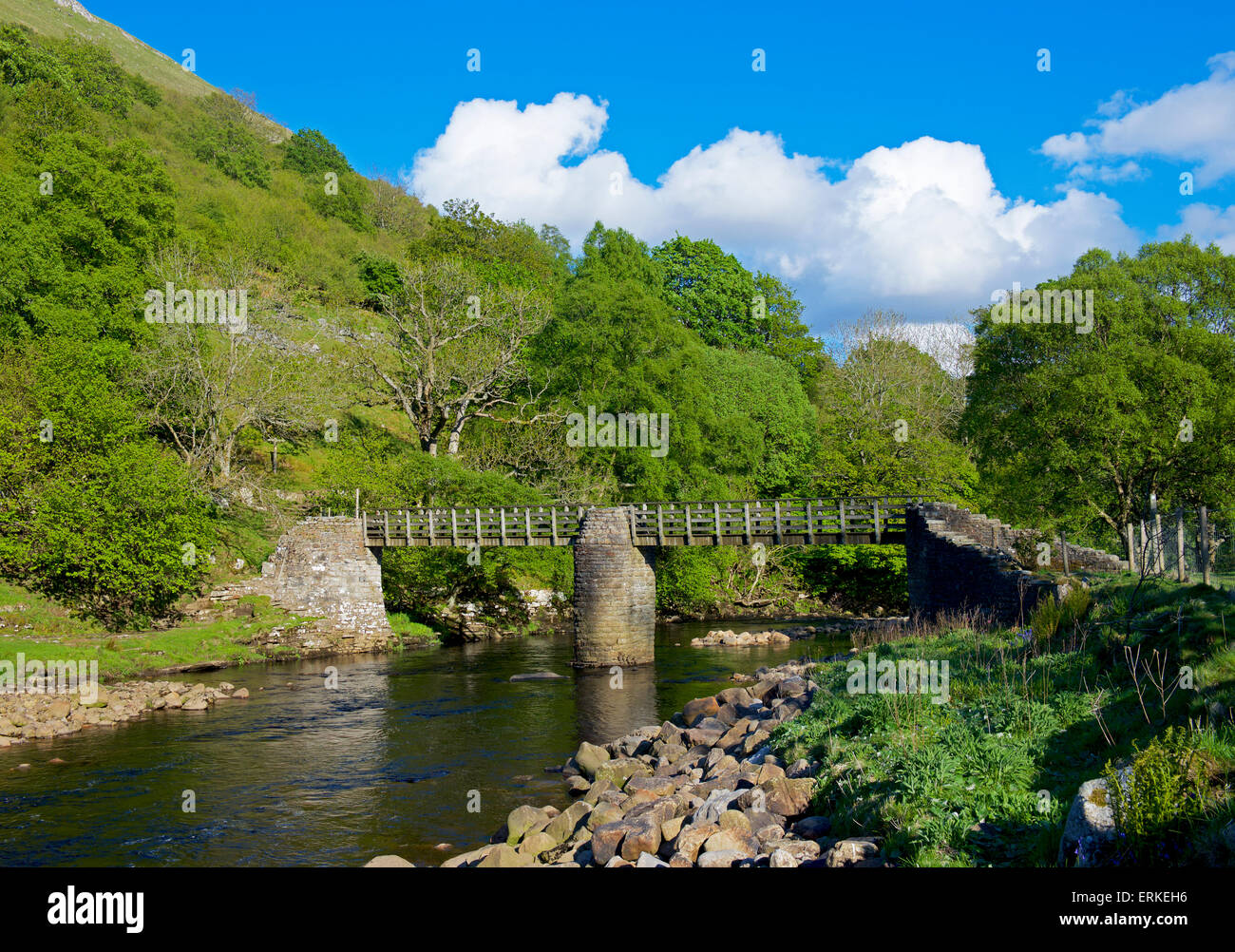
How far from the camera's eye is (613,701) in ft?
78.5

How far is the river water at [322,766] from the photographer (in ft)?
43.7

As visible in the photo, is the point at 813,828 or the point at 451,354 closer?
the point at 813,828

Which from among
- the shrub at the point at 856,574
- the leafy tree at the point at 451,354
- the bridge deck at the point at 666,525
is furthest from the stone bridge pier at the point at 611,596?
the shrub at the point at 856,574

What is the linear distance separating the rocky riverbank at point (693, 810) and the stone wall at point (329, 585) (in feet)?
62.7

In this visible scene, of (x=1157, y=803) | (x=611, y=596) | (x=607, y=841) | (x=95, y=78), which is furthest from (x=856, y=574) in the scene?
(x=95, y=78)

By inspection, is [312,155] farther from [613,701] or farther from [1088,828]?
[1088,828]

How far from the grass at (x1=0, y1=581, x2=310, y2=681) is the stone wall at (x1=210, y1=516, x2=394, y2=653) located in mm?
1159

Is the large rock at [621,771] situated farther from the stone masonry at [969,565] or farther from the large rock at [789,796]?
the stone masonry at [969,565]

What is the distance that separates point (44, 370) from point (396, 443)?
19.8m

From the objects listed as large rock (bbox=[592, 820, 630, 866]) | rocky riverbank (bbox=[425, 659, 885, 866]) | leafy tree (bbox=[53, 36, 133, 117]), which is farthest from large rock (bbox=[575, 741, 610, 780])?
leafy tree (bbox=[53, 36, 133, 117])

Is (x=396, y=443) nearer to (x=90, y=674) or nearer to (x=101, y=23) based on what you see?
(x=90, y=674)

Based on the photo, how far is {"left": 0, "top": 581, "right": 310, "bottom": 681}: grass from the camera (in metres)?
25.5

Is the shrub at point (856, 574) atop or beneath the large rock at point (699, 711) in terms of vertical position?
atop

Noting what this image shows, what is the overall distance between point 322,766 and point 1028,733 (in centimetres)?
1303
